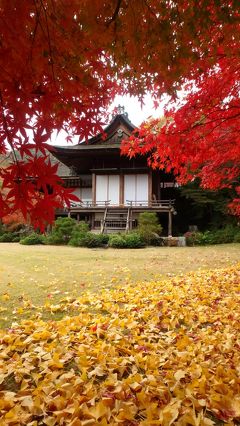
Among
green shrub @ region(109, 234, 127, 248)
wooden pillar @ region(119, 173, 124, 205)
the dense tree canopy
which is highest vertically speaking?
wooden pillar @ region(119, 173, 124, 205)

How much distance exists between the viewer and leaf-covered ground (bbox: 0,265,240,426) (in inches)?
75.9

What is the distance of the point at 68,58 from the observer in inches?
97.7

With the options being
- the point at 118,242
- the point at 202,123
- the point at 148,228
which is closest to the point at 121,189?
the point at 148,228

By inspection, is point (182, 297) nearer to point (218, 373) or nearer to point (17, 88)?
point (218, 373)

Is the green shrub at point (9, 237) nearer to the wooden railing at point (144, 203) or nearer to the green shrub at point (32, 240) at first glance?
the green shrub at point (32, 240)

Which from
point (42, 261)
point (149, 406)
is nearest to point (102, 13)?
point (149, 406)

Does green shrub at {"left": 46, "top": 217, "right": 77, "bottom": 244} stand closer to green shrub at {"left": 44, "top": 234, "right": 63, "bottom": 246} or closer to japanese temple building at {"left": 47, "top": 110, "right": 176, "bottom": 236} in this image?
green shrub at {"left": 44, "top": 234, "right": 63, "bottom": 246}

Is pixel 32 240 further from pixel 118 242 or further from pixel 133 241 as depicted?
pixel 133 241

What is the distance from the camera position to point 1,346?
286 centimetres

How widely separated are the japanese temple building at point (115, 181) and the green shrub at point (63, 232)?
101 inches

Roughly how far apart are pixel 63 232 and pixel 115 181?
576 centimetres

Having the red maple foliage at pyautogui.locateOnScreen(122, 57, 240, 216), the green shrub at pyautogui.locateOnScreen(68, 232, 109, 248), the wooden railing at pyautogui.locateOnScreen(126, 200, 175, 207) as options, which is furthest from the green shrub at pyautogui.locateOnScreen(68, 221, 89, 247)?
the red maple foliage at pyautogui.locateOnScreen(122, 57, 240, 216)

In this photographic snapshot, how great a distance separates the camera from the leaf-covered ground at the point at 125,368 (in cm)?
193

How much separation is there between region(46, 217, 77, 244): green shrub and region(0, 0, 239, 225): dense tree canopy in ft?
42.1
